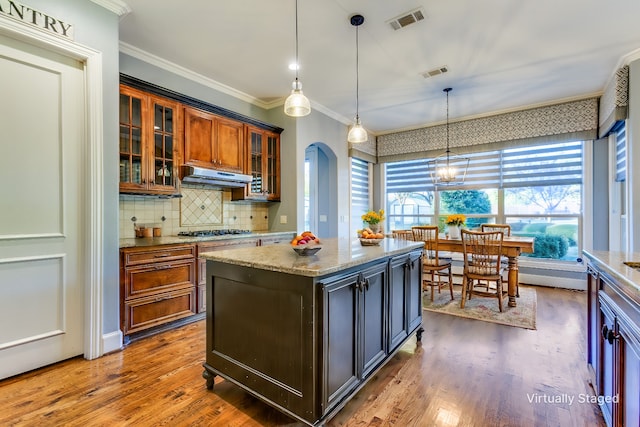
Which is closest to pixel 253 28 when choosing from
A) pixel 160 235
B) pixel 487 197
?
pixel 160 235

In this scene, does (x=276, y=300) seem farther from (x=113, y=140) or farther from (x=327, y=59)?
(x=327, y=59)

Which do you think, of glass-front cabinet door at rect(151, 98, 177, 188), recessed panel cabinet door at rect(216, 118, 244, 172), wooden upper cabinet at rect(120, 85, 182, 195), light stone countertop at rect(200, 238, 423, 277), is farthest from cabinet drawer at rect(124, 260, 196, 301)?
recessed panel cabinet door at rect(216, 118, 244, 172)

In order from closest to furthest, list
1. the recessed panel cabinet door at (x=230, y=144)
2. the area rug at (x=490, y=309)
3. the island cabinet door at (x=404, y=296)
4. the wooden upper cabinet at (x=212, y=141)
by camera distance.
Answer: the island cabinet door at (x=404, y=296) < the area rug at (x=490, y=309) < the wooden upper cabinet at (x=212, y=141) < the recessed panel cabinet door at (x=230, y=144)

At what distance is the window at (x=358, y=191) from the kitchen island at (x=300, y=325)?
3694mm

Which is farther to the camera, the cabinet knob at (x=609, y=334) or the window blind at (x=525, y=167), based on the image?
the window blind at (x=525, y=167)

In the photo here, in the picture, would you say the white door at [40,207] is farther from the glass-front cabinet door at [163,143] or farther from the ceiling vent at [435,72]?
the ceiling vent at [435,72]

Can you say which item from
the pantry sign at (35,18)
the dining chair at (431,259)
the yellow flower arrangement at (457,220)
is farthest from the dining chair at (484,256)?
the pantry sign at (35,18)

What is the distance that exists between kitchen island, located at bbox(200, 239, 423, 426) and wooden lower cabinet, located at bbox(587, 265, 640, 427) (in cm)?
113

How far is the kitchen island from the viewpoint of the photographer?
1517 millimetres

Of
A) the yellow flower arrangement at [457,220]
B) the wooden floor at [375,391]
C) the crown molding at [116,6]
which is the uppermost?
the crown molding at [116,6]

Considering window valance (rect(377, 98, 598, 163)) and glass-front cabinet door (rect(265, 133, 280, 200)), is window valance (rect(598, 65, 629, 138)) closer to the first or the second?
window valance (rect(377, 98, 598, 163))

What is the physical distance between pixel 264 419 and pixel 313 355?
1.85 feet

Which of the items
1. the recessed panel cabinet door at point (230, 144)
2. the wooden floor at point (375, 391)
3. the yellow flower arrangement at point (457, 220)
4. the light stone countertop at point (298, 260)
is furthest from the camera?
the yellow flower arrangement at point (457, 220)

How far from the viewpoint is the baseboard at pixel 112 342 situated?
2439mm
